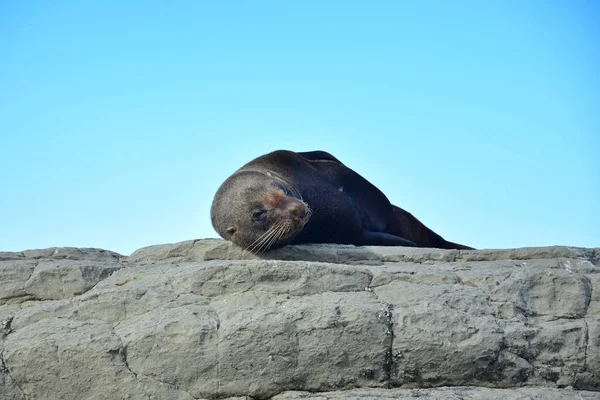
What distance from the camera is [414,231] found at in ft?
35.0

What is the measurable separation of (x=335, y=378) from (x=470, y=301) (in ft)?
4.30

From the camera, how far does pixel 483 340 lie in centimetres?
596

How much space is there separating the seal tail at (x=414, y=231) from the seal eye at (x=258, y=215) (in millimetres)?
2574

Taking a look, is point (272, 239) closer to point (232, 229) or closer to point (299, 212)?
point (299, 212)

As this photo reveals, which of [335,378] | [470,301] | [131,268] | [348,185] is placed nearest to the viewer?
[335,378]

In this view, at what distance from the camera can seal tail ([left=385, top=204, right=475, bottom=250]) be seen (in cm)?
1044

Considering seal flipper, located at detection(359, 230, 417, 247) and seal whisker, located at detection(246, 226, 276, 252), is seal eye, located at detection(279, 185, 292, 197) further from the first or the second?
seal flipper, located at detection(359, 230, 417, 247)

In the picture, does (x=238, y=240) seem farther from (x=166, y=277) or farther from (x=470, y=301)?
(x=470, y=301)

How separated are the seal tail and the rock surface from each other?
3.56 metres

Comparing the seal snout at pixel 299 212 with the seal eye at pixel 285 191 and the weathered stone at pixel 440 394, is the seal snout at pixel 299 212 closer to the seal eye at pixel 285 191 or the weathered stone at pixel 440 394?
the seal eye at pixel 285 191

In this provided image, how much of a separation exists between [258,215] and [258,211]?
6 centimetres

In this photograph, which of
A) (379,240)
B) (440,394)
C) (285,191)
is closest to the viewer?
(440,394)

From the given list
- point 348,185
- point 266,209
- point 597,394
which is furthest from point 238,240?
point 597,394

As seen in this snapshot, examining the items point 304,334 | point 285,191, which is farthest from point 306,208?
point 304,334
